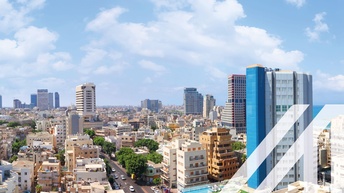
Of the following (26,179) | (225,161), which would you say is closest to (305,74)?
(225,161)

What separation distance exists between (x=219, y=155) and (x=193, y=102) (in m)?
28.1

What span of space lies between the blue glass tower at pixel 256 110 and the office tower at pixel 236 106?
12.8 meters

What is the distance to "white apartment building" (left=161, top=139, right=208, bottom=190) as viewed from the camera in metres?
7.50

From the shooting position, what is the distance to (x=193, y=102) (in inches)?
1425

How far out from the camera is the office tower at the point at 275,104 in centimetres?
764

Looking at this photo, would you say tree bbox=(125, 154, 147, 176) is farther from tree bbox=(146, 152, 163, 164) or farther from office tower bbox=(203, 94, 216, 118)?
office tower bbox=(203, 94, 216, 118)

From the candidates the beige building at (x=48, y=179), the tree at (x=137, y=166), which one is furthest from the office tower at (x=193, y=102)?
the beige building at (x=48, y=179)

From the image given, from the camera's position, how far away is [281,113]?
7723mm

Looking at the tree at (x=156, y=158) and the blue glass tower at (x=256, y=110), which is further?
the tree at (x=156, y=158)

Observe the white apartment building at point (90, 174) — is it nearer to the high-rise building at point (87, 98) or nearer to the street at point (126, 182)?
the street at point (126, 182)

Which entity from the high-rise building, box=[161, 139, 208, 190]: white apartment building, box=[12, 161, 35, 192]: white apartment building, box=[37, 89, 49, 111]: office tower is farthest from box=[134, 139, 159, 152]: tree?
box=[37, 89, 49, 111]: office tower

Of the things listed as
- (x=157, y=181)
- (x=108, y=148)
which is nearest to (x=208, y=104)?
(x=108, y=148)

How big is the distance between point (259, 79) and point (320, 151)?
11.5 feet

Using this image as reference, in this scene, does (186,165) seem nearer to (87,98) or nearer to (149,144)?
(149,144)
